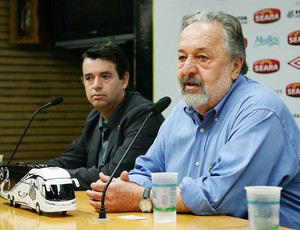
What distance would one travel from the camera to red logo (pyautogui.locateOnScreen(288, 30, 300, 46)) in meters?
4.20

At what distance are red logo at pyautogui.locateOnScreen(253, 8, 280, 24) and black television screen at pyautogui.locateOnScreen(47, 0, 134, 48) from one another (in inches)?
73.9

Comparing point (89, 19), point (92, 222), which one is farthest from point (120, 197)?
point (89, 19)

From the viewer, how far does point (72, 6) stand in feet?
21.9

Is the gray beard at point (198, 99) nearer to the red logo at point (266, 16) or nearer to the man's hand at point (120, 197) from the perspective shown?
the man's hand at point (120, 197)

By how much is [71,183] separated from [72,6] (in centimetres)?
434

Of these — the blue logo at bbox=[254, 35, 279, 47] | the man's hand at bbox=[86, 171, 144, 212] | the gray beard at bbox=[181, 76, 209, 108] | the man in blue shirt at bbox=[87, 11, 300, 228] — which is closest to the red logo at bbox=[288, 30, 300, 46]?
the blue logo at bbox=[254, 35, 279, 47]

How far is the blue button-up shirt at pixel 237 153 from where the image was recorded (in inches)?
99.4

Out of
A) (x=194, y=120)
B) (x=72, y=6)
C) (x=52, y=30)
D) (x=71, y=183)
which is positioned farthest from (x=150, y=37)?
(x=71, y=183)

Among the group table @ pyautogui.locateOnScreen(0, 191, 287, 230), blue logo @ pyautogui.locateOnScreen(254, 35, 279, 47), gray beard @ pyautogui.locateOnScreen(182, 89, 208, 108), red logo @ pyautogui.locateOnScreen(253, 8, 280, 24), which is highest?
red logo @ pyautogui.locateOnScreen(253, 8, 280, 24)

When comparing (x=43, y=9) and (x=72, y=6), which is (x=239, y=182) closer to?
(x=72, y=6)

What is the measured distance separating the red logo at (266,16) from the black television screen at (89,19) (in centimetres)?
188

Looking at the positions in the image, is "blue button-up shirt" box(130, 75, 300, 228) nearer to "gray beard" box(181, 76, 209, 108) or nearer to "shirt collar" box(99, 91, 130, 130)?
"gray beard" box(181, 76, 209, 108)

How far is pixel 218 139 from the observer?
2.77 metres

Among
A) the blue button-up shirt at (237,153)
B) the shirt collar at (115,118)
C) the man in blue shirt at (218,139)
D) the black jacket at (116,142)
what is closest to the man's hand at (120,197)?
the man in blue shirt at (218,139)
